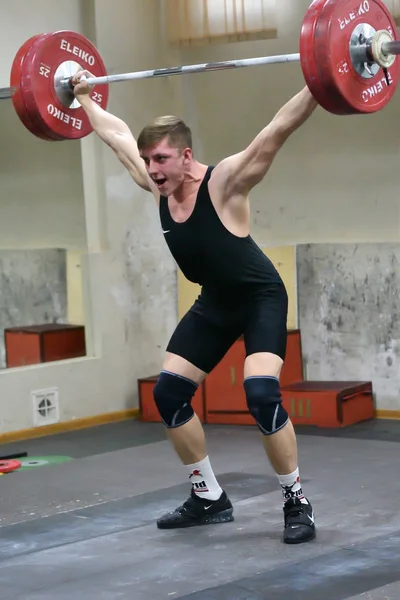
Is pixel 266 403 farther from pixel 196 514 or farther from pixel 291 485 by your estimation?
pixel 196 514

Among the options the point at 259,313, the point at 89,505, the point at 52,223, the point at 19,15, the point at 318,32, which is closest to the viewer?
the point at 318,32

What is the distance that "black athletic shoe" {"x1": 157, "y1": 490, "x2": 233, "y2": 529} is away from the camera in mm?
3771

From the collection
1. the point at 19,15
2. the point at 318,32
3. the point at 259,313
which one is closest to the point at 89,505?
the point at 259,313

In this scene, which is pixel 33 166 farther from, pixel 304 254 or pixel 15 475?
pixel 15 475

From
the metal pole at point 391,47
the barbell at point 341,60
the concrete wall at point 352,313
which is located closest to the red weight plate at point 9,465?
the barbell at point 341,60

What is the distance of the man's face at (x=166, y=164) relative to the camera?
3.50 m

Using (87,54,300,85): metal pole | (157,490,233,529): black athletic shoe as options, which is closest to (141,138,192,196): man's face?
(87,54,300,85): metal pole

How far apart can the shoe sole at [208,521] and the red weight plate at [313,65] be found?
1.42m

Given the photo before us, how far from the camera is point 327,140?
6.19 meters

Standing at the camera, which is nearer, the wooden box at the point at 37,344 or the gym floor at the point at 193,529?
the gym floor at the point at 193,529

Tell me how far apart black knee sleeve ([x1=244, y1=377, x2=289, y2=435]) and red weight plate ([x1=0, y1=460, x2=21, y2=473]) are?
182 centimetres

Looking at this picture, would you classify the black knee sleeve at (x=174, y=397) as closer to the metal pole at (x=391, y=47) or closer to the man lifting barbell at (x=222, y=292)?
the man lifting barbell at (x=222, y=292)

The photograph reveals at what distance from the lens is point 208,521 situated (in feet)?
12.5

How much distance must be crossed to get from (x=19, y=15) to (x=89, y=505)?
115 inches
